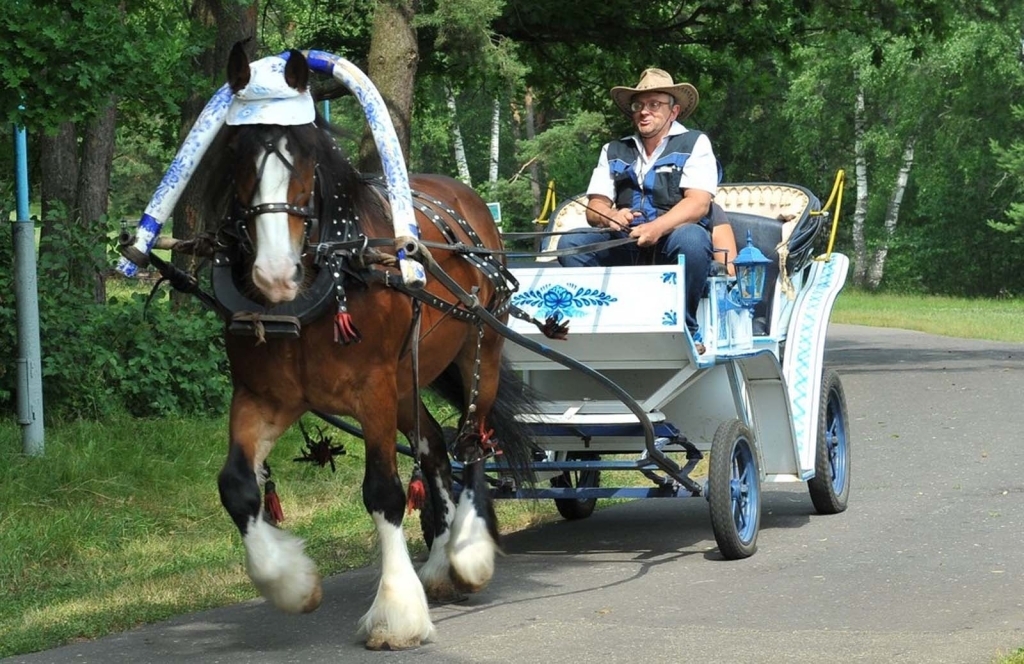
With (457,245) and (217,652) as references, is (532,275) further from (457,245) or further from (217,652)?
(217,652)

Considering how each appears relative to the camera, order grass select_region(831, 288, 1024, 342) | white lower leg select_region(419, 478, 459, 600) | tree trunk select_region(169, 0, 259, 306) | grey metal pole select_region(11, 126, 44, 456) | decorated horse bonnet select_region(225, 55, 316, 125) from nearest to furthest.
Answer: decorated horse bonnet select_region(225, 55, 316, 125), white lower leg select_region(419, 478, 459, 600), grey metal pole select_region(11, 126, 44, 456), tree trunk select_region(169, 0, 259, 306), grass select_region(831, 288, 1024, 342)

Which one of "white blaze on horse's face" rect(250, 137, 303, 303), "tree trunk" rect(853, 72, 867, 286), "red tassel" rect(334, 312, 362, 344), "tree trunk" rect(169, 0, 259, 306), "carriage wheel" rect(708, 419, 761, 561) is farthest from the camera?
"tree trunk" rect(853, 72, 867, 286)

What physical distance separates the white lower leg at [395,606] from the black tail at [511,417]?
1.60 meters

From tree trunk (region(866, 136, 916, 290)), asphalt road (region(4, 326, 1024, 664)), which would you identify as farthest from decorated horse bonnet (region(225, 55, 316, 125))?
tree trunk (region(866, 136, 916, 290))

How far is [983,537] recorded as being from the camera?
8.04m

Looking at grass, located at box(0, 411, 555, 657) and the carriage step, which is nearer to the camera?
grass, located at box(0, 411, 555, 657)

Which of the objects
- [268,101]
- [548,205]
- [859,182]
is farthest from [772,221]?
[859,182]

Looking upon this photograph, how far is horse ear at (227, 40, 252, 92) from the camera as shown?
558 cm

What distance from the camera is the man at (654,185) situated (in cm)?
775

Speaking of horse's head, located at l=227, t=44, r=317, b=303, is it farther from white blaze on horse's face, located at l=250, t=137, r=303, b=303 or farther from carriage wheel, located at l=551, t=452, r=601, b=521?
carriage wheel, located at l=551, t=452, r=601, b=521

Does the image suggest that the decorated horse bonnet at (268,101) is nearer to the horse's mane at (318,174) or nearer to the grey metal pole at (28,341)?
the horse's mane at (318,174)

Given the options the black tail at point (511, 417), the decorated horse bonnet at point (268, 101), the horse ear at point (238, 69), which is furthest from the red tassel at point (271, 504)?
the black tail at point (511, 417)

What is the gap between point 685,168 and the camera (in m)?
7.91

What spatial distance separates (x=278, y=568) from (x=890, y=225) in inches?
1686
